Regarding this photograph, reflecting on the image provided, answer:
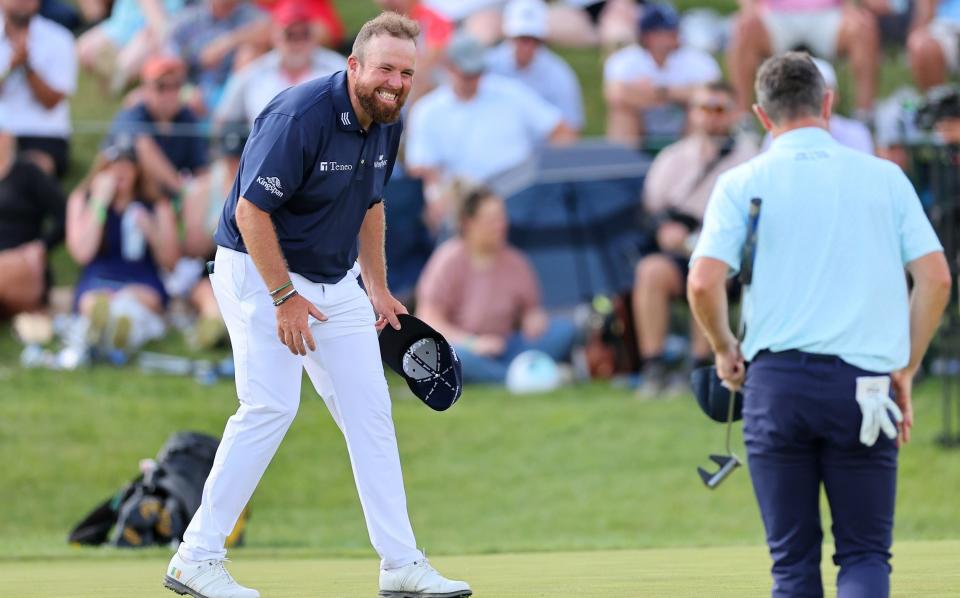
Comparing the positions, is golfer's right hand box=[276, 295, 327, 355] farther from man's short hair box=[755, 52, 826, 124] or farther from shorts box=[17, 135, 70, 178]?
shorts box=[17, 135, 70, 178]

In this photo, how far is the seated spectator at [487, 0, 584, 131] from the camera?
15562 millimetres

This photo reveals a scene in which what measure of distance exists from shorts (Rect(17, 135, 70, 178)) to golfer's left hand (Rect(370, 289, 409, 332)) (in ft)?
28.7

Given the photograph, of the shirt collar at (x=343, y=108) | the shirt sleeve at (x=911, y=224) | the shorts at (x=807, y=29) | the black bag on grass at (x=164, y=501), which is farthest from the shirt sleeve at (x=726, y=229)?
the shorts at (x=807, y=29)

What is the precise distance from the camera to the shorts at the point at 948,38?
1518 centimetres

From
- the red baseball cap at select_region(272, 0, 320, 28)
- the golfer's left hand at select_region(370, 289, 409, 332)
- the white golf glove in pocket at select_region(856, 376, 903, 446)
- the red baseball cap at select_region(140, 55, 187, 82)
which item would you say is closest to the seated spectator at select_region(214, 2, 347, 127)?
the red baseball cap at select_region(272, 0, 320, 28)

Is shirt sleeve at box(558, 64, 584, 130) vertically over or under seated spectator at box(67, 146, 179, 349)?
over

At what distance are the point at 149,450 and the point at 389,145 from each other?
6.81 meters

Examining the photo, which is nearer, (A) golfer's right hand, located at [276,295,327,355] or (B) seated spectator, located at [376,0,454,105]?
(A) golfer's right hand, located at [276,295,327,355]

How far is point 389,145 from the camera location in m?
6.38

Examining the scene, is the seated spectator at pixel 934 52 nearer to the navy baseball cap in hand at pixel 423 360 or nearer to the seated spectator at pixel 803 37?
the seated spectator at pixel 803 37

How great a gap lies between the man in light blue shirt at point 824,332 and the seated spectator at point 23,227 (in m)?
9.67

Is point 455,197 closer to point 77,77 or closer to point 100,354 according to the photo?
point 100,354

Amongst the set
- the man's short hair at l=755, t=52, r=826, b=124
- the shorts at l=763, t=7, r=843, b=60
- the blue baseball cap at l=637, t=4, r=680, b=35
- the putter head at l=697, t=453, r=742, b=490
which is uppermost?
the blue baseball cap at l=637, t=4, r=680, b=35

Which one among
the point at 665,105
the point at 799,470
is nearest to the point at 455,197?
the point at 665,105
